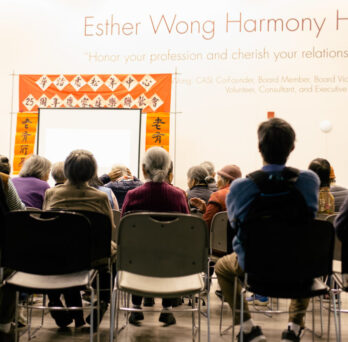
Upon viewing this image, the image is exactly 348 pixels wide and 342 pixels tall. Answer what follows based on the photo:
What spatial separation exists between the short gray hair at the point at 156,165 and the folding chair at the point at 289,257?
2.83ft

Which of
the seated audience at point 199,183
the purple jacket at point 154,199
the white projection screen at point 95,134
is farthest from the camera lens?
the white projection screen at point 95,134

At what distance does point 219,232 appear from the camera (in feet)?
9.48

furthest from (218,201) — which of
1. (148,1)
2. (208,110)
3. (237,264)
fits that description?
(148,1)

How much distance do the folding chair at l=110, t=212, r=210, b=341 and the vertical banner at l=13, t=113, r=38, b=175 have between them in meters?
4.62

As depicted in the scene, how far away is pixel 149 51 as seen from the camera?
6160 millimetres

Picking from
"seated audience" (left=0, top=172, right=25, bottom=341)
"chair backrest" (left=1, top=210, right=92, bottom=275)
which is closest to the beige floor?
"seated audience" (left=0, top=172, right=25, bottom=341)

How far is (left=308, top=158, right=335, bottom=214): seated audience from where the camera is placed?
3.30 m

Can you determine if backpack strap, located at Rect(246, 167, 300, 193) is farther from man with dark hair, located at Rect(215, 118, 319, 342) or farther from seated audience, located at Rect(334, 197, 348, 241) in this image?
seated audience, located at Rect(334, 197, 348, 241)

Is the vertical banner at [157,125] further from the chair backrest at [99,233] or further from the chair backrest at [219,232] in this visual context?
the chair backrest at [99,233]

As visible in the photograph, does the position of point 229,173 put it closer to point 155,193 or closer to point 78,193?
point 155,193

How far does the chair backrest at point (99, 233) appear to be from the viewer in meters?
2.16

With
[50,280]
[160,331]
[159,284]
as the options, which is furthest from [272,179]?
A: [160,331]

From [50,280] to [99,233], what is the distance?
336mm

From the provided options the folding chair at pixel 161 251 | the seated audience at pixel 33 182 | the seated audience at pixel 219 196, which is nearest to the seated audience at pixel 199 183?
the seated audience at pixel 219 196
